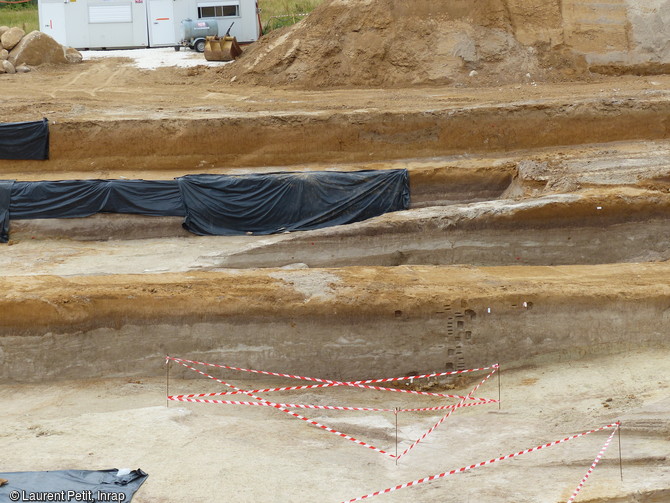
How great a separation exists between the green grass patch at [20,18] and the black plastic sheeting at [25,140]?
16.5 metres

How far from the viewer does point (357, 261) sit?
19016 millimetres

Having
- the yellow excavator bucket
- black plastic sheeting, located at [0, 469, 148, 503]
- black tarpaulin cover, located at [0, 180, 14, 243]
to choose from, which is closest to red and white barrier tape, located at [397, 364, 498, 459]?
black plastic sheeting, located at [0, 469, 148, 503]

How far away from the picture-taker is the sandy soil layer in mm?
10750

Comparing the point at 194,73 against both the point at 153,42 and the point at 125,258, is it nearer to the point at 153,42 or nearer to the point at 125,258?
the point at 153,42

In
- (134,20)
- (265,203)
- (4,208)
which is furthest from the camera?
(134,20)

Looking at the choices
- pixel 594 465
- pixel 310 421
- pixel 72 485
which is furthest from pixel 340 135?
pixel 72 485

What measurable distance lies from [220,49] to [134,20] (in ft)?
15.4

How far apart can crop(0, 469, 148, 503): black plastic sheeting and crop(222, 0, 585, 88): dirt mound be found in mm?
17639

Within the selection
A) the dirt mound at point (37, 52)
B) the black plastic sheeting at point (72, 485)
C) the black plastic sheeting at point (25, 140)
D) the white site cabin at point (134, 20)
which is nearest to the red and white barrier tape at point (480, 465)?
the black plastic sheeting at point (72, 485)

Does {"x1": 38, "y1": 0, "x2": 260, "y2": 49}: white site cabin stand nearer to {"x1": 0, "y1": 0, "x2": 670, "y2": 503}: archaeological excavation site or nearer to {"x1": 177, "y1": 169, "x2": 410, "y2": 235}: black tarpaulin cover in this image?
{"x1": 0, "y1": 0, "x2": 670, "y2": 503}: archaeological excavation site

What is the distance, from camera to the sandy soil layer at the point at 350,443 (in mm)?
10750

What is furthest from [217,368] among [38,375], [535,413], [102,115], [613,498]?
[102,115]

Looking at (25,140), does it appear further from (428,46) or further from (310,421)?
(310,421)

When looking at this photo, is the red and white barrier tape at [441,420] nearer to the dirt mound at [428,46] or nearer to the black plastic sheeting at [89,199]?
the black plastic sheeting at [89,199]
